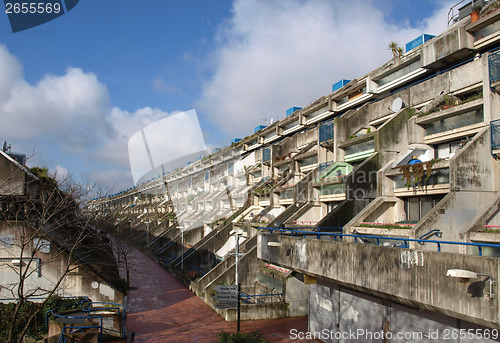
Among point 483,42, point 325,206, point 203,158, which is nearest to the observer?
point 483,42

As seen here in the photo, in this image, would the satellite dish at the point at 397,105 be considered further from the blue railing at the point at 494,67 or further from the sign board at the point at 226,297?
the sign board at the point at 226,297

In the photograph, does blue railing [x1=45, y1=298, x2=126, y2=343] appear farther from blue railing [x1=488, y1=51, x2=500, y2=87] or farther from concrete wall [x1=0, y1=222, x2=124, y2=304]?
blue railing [x1=488, y1=51, x2=500, y2=87]

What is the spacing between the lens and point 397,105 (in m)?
20.6

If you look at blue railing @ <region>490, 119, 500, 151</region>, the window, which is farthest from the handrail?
blue railing @ <region>490, 119, 500, 151</region>

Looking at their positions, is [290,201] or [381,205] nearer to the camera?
[381,205]

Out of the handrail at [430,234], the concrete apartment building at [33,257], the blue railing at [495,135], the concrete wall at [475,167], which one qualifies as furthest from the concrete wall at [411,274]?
the concrete apartment building at [33,257]

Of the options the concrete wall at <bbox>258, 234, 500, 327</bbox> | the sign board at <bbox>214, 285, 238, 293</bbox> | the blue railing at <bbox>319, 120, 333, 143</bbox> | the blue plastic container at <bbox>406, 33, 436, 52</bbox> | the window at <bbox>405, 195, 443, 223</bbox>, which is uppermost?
the blue plastic container at <bbox>406, 33, 436, 52</bbox>

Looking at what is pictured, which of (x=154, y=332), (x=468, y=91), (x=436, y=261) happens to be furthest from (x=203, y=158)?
(x=436, y=261)

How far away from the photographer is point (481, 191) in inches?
531

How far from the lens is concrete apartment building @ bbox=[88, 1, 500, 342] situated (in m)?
9.82

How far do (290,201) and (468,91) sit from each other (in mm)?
14096

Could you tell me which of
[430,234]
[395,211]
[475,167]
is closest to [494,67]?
[475,167]

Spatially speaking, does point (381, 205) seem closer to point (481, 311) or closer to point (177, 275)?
point (481, 311)

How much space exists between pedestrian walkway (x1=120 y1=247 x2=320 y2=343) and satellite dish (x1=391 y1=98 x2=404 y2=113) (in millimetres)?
12146
